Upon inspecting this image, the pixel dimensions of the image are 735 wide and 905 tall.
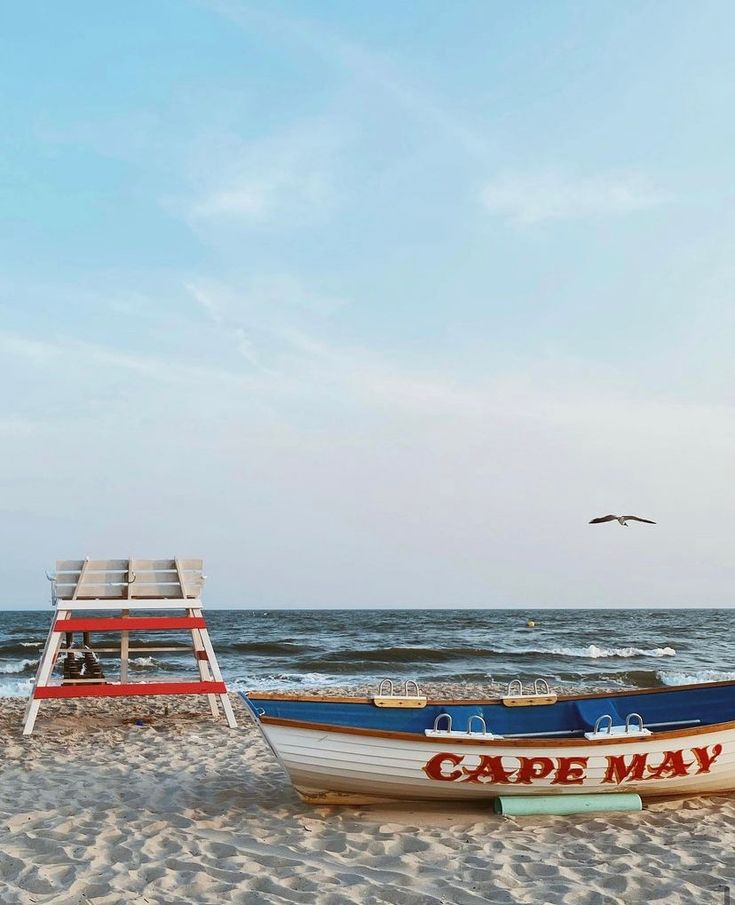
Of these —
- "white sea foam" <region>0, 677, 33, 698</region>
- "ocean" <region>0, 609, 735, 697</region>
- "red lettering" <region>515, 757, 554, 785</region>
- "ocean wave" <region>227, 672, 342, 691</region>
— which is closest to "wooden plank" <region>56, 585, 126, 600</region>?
"red lettering" <region>515, 757, 554, 785</region>

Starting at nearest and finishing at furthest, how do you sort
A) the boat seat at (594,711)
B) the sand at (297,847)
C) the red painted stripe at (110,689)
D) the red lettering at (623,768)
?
1. the sand at (297,847)
2. the red lettering at (623,768)
3. the boat seat at (594,711)
4. the red painted stripe at (110,689)

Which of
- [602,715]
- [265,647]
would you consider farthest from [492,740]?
[265,647]

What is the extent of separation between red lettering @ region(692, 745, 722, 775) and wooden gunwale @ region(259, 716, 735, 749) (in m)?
0.22

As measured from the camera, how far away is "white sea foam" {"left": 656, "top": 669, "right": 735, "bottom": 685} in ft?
75.0

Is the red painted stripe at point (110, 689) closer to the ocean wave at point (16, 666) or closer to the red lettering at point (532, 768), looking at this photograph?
the red lettering at point (532, 768)

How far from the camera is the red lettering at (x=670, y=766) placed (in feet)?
23.9

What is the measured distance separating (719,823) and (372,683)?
1505 cm

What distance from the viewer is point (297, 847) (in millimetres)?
6109

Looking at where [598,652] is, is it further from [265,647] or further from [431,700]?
[431,700]

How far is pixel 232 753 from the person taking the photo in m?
9.73

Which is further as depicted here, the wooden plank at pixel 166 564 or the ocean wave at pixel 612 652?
the ocean wave at pixel 612 652

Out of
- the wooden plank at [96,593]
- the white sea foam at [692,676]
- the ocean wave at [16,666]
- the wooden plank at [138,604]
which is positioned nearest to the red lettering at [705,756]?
the wooden plank at [138,604]

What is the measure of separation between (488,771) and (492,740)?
31 cm

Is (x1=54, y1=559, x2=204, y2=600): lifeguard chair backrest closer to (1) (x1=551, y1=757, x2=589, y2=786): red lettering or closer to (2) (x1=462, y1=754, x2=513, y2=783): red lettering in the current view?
(2) (x1=462, y1=754, x2=513, y2=783): red lettering
